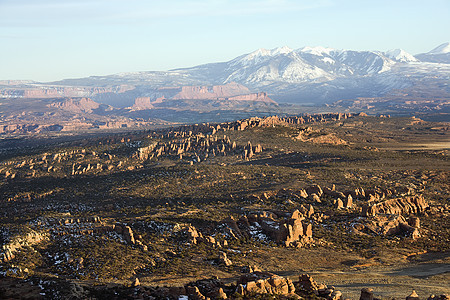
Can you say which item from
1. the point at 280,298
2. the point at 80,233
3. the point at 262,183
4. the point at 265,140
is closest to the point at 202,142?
the point at 265,140

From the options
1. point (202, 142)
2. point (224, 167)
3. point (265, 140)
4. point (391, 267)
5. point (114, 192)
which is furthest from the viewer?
point (265, 140)

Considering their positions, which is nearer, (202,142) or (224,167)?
(224,167)

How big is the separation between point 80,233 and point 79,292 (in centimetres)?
2106

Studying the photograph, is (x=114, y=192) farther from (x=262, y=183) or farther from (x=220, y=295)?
(x=220, y=295)

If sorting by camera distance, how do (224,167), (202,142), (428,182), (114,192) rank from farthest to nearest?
(202,142), (224,167), (428,182), (114,192)

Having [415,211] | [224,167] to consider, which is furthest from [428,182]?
[224,167]

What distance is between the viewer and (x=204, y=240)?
56938 mm

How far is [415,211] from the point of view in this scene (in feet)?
238

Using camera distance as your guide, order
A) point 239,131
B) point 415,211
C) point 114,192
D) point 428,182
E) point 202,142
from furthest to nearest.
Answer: point 239,131 < point 202,142 < point 428,182 < point 114,192 < point 415,211

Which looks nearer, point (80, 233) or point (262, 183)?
point (80, 233)

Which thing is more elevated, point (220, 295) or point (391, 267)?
point (220, 295)

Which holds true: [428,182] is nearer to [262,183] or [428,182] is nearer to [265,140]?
[262,183]

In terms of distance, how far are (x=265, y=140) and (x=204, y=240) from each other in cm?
8208

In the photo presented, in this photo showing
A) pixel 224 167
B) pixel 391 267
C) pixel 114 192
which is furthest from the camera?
pixel 224 167
